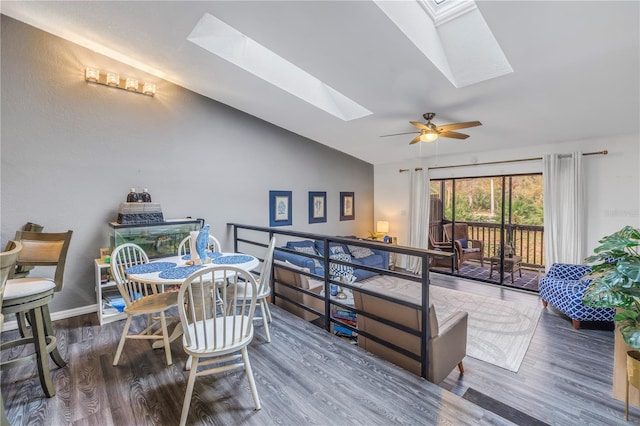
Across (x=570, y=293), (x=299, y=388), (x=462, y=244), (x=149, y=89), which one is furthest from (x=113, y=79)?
(x=462, y=244)

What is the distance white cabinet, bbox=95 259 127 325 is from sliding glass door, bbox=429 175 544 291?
5523 millimetres

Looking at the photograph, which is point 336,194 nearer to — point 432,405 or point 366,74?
point 366,74

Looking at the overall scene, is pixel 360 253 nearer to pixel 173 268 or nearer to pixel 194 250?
pixel 194 250

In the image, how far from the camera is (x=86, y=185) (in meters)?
3.27

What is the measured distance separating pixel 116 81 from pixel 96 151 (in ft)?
2.82

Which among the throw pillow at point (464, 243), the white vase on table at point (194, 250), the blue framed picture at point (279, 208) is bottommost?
the throw pillow at point (464, 243)

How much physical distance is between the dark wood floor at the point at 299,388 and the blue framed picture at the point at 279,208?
7.74ft

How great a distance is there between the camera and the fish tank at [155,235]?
10.5ft

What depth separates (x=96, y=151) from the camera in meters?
3.32

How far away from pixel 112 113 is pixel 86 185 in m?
0.91

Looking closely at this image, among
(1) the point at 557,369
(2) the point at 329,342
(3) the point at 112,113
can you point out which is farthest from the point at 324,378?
(3) the point at 112,113

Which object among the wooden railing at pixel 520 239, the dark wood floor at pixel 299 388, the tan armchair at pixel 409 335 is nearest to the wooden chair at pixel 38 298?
the dark wood floor at pixel 299 388

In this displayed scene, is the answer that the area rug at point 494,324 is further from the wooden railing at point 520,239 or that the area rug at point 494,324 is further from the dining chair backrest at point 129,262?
the dining chair backrest at point 129,262

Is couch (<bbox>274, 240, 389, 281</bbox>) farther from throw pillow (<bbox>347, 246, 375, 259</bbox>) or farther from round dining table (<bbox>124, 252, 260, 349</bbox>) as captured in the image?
round dining table (<bbox>124, 252, 260, 349</bbox>)
